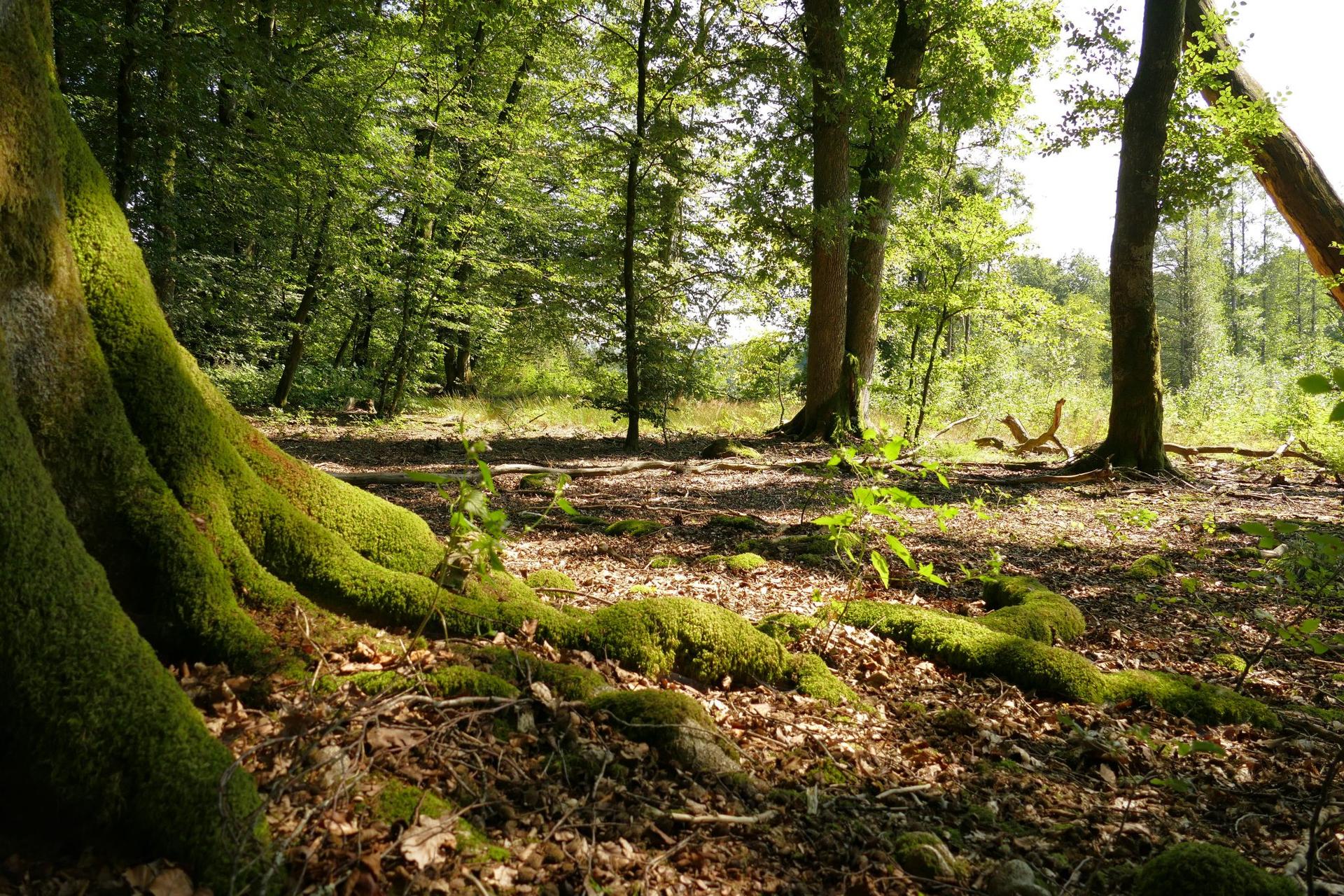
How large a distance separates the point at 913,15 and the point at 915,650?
38.9ft

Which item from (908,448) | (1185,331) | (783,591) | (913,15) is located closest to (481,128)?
(913,15)

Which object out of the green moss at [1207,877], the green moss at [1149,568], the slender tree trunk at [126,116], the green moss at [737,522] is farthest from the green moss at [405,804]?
the slender tree trunk at [126,116]

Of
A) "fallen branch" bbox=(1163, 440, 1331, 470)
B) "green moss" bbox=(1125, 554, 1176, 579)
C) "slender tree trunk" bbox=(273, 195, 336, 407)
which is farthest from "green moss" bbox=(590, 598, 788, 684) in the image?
"slender tree trunk" bbox=(273, 195, 336, 407)

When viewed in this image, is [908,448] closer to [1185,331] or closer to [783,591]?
[783,591]

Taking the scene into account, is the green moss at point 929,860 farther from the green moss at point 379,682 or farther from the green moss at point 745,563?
the green moss at point 745,563

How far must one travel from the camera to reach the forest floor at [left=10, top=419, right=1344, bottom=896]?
5.71 ft

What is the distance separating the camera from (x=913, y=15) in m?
11.3

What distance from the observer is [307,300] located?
45.3 feet

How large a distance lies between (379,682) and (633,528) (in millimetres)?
3844

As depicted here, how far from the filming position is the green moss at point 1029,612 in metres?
3.92

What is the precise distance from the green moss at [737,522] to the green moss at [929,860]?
4255mm

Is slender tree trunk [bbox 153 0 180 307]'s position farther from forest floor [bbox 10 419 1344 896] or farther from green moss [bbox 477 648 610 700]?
green moss [bbox 477 648 610 700]

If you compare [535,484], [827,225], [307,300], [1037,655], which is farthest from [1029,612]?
[307,300]

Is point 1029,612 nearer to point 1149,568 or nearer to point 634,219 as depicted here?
point 1149,568
